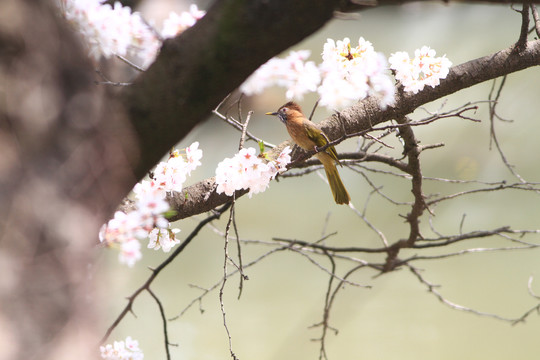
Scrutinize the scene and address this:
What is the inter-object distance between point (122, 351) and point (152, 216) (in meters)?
0.90

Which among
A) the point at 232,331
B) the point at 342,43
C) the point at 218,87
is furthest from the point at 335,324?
the point at 218,87

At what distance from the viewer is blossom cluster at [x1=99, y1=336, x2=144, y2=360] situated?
5.37ft

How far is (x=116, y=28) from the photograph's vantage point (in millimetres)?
1581

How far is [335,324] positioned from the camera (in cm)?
368

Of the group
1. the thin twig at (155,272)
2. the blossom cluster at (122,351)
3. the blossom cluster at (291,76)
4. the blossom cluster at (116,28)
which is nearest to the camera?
the thin twig at (155,272)

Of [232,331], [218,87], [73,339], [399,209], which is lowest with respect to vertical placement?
[73,339]

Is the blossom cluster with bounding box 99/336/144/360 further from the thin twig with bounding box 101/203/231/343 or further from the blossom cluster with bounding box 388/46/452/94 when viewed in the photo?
the blossom cluster with bounding box 388/46/452/94

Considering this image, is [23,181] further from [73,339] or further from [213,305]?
[213,305]

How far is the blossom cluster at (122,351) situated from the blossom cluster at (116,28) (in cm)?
90

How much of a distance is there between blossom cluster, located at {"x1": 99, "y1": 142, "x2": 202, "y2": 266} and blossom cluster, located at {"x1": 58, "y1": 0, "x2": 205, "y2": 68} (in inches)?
11.5

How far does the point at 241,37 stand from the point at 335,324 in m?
3.28

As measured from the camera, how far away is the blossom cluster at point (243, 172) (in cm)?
134

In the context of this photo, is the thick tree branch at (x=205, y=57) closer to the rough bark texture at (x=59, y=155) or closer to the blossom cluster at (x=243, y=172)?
the rough bark texture at (x=59, y=155)

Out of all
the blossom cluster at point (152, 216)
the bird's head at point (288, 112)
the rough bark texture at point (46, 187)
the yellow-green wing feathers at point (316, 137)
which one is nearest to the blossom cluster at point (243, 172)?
the blossom cluster at point (152, 216)
